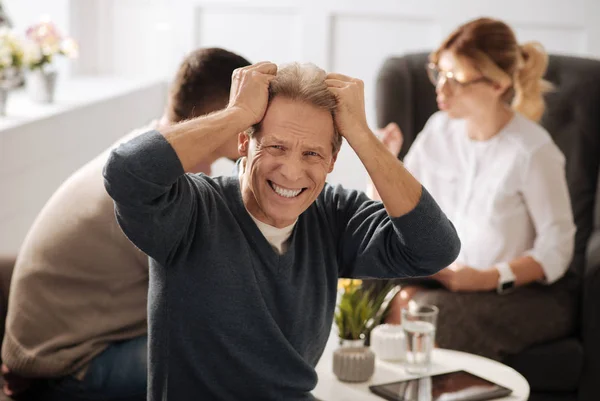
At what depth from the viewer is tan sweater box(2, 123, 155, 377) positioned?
2.19 m

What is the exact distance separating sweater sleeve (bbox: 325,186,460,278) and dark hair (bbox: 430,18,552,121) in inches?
51.2

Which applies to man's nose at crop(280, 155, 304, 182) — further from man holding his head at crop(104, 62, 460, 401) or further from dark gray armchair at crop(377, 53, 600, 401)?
dark gray armchair at crop(377, 53, 600, 401)

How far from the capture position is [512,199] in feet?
9.88

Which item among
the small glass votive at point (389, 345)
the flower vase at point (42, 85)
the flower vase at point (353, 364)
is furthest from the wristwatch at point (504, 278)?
the flower vase at point (42, 85)

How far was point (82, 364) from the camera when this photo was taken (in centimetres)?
219

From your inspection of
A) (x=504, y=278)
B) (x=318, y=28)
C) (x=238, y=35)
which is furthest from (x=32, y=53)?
(x=504, y=278)

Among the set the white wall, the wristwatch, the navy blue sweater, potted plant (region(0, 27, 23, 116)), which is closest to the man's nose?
the navy blue sweater

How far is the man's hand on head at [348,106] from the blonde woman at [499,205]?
1216 mm

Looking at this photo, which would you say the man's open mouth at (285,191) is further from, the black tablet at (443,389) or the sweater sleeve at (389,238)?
the black tablet at (443,389)

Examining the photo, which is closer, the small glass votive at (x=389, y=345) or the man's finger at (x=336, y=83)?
the man's finger at (x=336, y=83)

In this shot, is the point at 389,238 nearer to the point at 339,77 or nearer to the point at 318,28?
the point at 339,77

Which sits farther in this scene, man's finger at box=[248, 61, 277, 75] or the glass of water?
the glass of water

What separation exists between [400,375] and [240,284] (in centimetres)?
83

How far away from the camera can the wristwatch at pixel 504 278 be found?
2.92 metres
